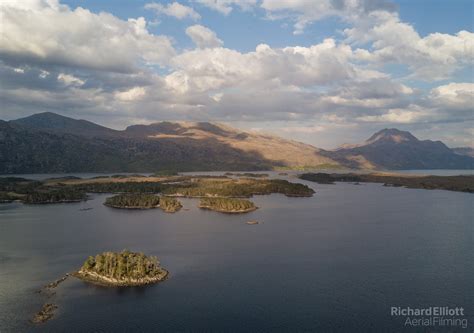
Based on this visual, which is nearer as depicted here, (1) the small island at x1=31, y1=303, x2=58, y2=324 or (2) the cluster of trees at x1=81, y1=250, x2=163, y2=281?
(1) the small island at x1=31, y1=303, x2=58, y2=324

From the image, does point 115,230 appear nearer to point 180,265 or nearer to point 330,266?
point 180,265

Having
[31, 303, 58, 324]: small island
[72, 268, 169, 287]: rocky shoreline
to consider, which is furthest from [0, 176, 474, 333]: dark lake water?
[72, 268, 169, 287]: rocky shoreline

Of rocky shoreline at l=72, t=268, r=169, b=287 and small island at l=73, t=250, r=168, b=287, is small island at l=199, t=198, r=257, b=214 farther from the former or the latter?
rocky shoreline at l=72, t=268, r=169, b=287

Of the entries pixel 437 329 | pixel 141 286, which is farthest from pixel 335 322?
pixel 141 286

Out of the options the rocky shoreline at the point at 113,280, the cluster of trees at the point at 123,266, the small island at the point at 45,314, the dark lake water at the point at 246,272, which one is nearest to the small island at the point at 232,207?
the dark lake water at the point at 246,272

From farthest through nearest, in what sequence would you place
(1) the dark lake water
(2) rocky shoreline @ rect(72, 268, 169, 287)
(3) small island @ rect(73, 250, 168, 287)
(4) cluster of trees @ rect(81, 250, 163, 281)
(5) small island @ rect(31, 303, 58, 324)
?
(4) cluster of trees @ rect(81, 250, 163, 281)
(3) small island @ rect(73, 250, 168, 287)
(2) rocky shoreline @ rect(72, 268, 169, 287)
(1) the dark lake water
(5) small island @ rect(31, 303, 58, 324)

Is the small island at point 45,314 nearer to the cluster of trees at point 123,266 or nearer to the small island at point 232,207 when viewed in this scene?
the cluster of trees at point 123,266
